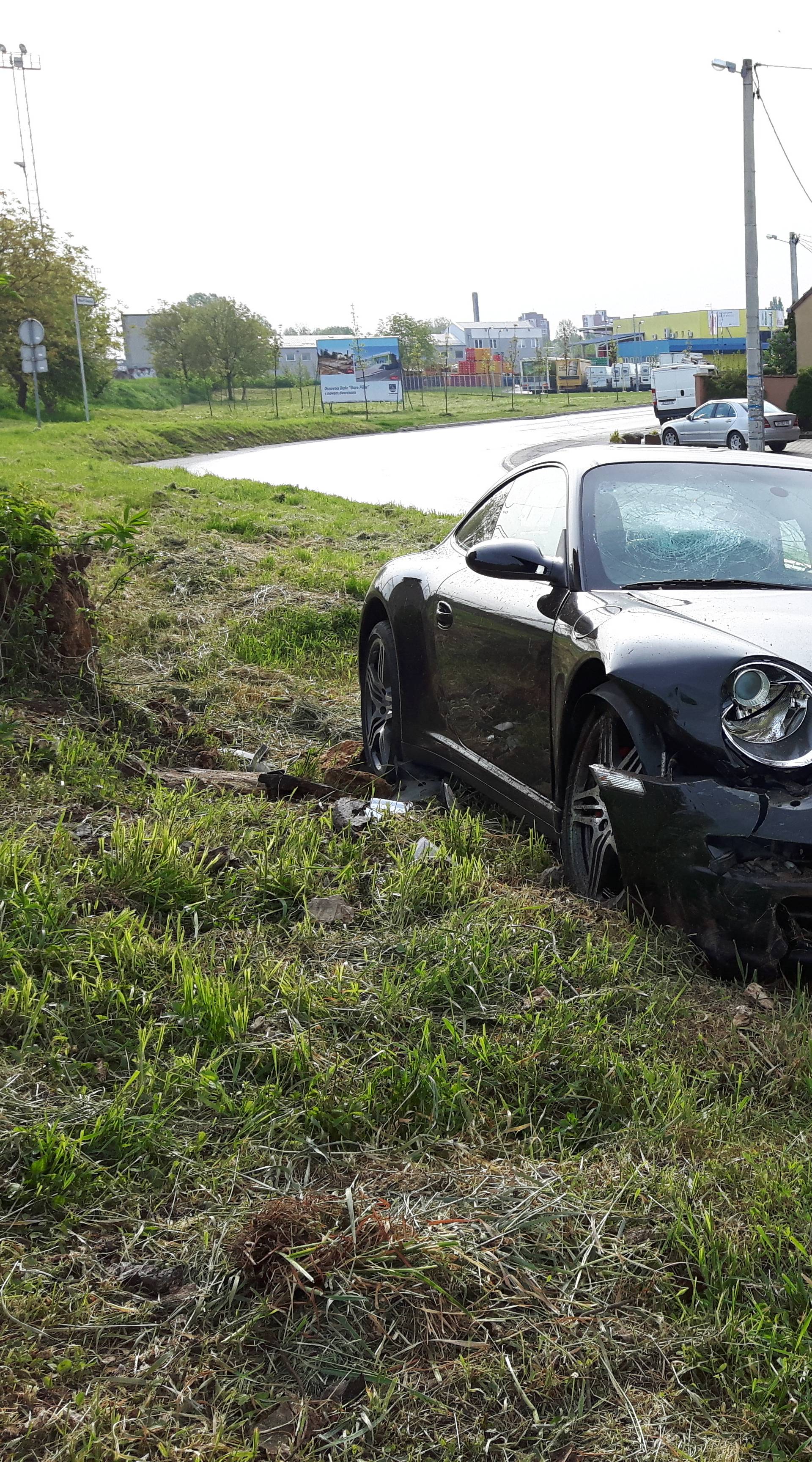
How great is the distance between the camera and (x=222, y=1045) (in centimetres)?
296

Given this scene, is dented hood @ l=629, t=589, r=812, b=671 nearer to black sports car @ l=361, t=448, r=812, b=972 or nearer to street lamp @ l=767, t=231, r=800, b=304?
black sports car @ l=361, t=448, r=812, b=972

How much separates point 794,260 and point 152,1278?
232ft

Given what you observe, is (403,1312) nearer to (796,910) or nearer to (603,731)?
(796,910)

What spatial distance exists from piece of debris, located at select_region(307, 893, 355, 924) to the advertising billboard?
7540 centimetres

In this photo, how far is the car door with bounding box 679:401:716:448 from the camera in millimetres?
34688

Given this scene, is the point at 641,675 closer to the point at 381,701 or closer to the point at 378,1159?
the point at 378,1159

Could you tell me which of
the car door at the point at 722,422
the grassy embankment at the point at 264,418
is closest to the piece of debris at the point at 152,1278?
the car door at the point at 722,422

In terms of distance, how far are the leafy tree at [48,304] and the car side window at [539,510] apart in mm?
46829

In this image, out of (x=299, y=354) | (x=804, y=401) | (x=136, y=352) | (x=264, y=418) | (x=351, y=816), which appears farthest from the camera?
(x=136, y=352)

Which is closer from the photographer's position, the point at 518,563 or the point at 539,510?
the point at 518,563

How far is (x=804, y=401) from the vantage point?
3844 centimetres

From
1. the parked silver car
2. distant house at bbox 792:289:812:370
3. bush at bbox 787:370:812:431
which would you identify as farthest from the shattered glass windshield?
distant house at bbox 792:289:812:370

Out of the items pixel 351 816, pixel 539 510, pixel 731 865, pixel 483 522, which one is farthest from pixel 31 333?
pixel 731 865

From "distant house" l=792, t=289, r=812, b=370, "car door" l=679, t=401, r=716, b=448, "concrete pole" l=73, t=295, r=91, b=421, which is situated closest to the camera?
"car door" l=679, t=401, r=716, b=448
